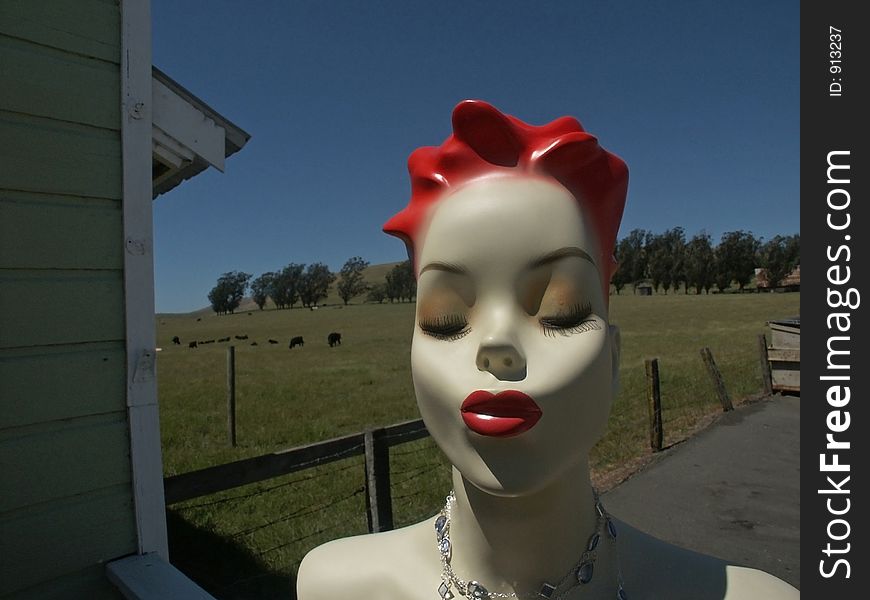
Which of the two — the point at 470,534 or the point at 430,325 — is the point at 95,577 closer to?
A: the point at 470,534

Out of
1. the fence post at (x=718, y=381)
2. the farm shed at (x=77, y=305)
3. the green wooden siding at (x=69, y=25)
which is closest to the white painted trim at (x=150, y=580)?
the farm shed at (x=77, y=305)

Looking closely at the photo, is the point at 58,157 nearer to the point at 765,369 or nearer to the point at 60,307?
the point at 60,307

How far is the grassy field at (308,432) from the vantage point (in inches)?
183

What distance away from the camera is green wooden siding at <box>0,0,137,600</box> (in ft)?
6.93

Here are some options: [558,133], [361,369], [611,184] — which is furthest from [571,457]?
[361,369]

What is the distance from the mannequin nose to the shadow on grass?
3.35m

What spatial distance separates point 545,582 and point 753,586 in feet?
1.87

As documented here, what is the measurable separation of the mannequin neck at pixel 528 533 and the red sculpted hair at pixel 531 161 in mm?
544

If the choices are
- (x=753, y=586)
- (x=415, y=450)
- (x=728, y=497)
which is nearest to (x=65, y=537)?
(x=753, y=586)

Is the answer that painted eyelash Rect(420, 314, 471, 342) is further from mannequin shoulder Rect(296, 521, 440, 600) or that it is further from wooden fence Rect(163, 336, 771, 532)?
wooden fence Rect(163, 336, 771, 532)

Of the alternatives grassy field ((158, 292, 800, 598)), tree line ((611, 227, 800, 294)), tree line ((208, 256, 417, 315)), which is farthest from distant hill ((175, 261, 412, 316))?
grassy field ((158, 292, 800, 598))

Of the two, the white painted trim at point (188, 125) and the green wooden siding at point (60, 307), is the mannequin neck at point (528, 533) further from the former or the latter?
the white painted trim at point (188, 125)
